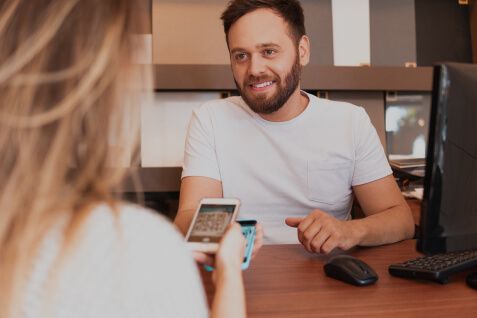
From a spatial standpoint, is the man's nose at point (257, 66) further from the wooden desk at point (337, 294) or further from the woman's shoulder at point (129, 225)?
the woman's shoulder at point (129, 225)

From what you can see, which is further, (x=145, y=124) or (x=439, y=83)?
(x=145, y=124)

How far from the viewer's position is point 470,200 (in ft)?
2.97

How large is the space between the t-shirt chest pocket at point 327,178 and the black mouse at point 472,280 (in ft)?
2.43

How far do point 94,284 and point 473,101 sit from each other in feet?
2.24

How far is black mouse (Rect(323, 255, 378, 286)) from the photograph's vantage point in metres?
0.96

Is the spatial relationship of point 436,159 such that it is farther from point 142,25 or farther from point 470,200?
Answer: point 142,25

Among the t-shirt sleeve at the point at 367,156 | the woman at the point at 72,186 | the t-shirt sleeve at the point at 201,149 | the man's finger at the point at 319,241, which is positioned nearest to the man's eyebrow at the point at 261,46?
the t-shirt sleeve at the point at 201,149

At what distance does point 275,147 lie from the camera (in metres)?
1.71

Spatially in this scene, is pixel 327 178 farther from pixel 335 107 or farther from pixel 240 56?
pixel 240 56

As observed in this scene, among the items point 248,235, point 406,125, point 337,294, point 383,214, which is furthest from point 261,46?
point 406,125

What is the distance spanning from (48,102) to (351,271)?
2.12ft

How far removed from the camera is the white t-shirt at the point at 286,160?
168 cm

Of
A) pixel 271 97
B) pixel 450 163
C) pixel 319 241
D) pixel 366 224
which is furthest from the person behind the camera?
pixel 271 97

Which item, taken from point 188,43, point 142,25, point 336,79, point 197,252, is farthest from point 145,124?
point 142,25
